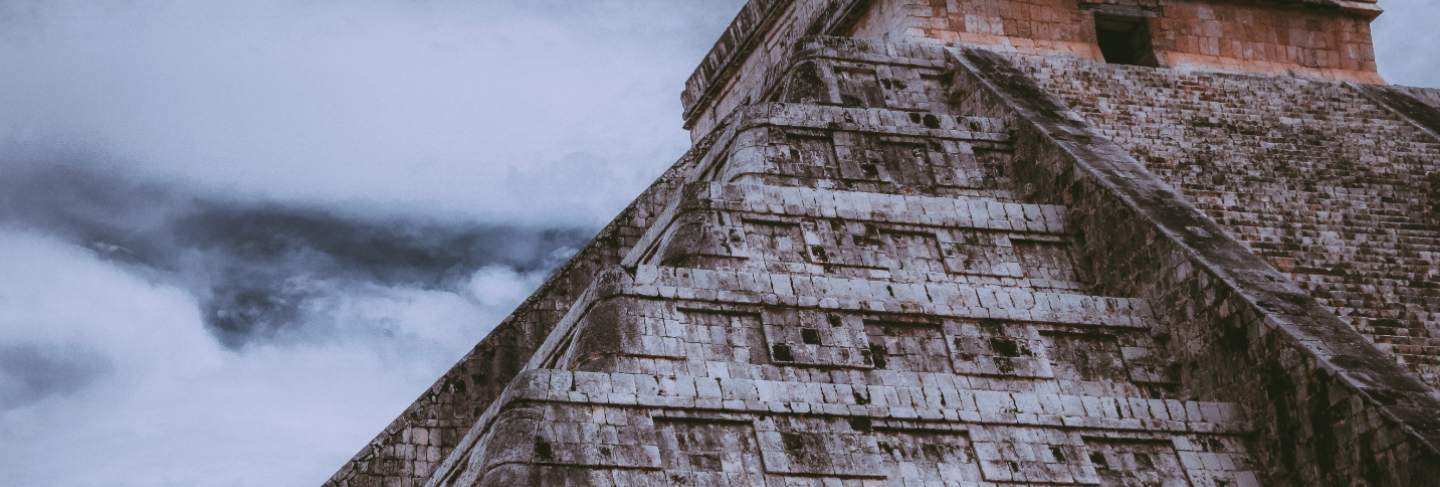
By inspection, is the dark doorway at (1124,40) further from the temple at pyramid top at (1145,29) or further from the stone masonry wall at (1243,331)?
the stone masonry wall at (1243,331)

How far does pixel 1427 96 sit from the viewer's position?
18.5 m

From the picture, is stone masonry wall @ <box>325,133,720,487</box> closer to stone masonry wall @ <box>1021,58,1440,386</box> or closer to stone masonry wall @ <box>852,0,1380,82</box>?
stone masonry wall @ <box>852,0,1380,82</box>

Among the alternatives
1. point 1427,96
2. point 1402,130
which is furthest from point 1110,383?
point 1427,96

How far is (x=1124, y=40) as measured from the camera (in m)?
18.3

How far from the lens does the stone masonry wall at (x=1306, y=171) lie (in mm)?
13609

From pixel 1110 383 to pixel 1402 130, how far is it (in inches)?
249

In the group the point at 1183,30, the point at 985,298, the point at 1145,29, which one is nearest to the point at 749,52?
the point at 1145,29

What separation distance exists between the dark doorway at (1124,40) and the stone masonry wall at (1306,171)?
0.75 metres

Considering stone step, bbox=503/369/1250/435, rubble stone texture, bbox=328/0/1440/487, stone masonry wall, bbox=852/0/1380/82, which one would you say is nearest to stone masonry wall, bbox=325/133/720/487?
rubble stone texture, bbox=328/0/1440/487

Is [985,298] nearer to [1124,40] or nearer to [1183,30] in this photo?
[1124,40]

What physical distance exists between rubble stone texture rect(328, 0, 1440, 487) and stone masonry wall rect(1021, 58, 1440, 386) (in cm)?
4

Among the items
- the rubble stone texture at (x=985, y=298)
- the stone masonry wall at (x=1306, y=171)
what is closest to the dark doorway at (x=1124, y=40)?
the rubble stone texture at (x=985, y=298)

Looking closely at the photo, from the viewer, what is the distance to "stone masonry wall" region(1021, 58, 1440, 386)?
13.6 m

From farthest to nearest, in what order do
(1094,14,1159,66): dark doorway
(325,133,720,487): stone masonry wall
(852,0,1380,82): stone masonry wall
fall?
(1094,14,1159,66): dark doorway, (852,0,1380,82): stone masonry wall, (325,133,720,487): stone masonry wall
